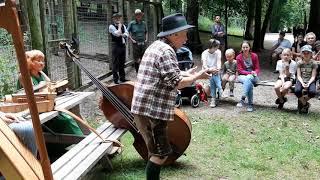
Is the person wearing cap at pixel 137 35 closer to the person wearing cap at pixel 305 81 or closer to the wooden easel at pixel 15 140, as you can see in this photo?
the person wearing cap at pixel 305 81

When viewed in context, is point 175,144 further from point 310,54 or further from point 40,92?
point 310,54

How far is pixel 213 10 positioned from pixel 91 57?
12006mm

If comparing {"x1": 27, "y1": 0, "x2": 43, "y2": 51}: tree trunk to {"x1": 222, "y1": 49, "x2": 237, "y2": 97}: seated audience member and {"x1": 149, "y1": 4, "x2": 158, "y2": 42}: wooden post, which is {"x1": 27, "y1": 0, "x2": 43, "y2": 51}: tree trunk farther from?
{"x1": 149, "y1": 4, "x2": 158, "y2": 42}: wooden post

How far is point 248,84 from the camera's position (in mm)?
7922

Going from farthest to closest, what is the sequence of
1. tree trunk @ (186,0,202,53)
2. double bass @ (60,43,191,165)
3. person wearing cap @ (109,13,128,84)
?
tree trunk @ (186,0,202,53) → person wearing cap @ (109,13,128,84) → double bass @ (60,43,191,165)

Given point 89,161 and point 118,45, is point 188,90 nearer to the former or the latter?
point 118,45

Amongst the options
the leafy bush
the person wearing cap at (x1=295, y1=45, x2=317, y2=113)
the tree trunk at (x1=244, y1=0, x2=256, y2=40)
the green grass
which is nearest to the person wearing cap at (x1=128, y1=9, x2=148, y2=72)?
the green grass

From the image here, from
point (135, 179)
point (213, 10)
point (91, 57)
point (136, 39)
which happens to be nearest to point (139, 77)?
point (135, 179)

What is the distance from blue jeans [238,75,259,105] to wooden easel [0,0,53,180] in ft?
19.0

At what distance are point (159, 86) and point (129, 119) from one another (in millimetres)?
1057

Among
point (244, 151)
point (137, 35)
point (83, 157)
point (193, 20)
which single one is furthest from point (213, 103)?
point (193, 20)

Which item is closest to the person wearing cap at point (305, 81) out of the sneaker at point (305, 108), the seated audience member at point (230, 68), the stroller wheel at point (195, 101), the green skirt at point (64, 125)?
the sneaker at point (305, 108)

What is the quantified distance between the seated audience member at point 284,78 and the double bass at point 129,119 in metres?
3.81

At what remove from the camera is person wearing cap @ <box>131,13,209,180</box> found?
3.43 metres
